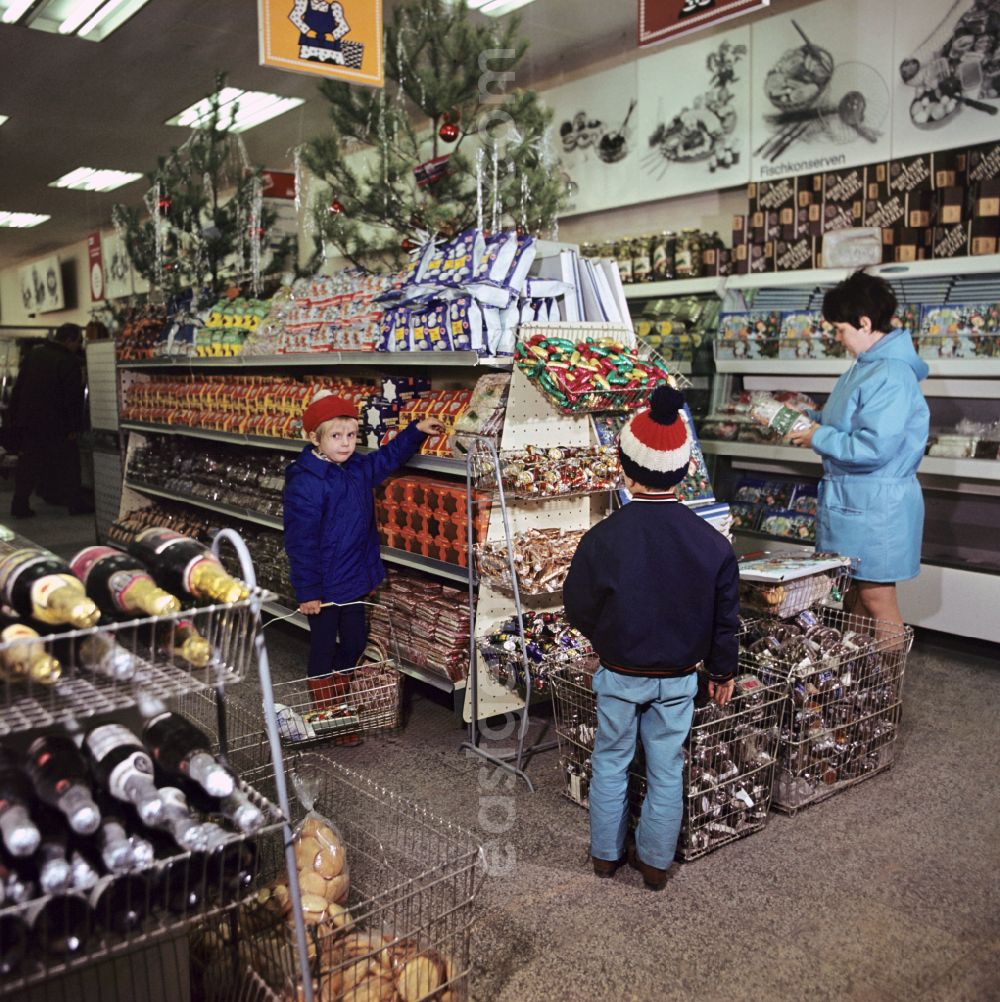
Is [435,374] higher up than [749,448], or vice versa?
[435,374]

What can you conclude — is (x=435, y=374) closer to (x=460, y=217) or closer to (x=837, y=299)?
(x=460, y=217)

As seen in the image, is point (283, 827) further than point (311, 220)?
No

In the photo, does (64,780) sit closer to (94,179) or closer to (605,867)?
(605,867)

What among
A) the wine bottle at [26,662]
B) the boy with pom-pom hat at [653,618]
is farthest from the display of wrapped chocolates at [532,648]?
the wine bottle at [26,662]

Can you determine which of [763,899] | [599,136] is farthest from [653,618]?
[599,136]

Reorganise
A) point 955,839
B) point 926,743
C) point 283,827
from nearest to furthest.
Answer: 1. point 283,827
2. point 955,839
3. point 926,743

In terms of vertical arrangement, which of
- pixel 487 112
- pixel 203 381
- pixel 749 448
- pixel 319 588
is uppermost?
pixel 487 112

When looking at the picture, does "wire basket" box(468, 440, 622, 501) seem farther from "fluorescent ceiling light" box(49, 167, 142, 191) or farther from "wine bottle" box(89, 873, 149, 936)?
"fluorescent ceiling light" box(49, 167, 142, 191)

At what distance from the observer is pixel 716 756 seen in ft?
10.7

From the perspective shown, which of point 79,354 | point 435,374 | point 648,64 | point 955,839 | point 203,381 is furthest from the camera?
point 79,354

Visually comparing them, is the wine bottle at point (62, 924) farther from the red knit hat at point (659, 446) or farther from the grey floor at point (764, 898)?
the red knit hat at point (659, 446)

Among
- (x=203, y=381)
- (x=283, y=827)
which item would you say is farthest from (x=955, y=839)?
(x=203, y=381)

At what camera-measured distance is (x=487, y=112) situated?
6012mm

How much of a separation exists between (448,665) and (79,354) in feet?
24.5
